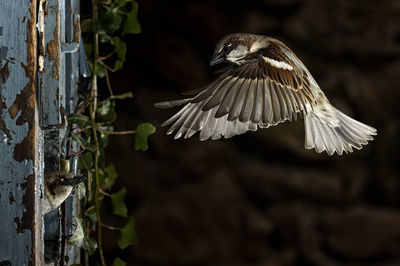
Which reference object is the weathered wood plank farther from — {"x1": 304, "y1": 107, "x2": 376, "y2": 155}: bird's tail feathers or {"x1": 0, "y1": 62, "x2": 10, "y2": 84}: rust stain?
{"x1": 304, "y1": 107, "x2": 376, "y2": 155}: bird's tail feathers

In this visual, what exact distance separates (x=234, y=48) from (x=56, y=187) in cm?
38

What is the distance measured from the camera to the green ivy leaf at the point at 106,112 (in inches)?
40.7

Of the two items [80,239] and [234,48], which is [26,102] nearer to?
[80,239]

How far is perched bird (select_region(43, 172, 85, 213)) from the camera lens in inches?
27.7

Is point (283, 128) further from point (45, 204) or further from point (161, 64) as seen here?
point (45, 204)

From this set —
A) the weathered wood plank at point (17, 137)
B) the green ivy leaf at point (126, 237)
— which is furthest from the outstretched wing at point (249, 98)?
the weathered wood plank at point (17, 137)

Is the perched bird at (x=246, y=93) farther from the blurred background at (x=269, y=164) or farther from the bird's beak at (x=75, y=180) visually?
the blurred background at (x=269, y=164)

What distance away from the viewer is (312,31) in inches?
77.9

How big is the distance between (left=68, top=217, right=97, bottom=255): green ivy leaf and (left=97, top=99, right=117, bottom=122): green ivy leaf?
9.8 inches

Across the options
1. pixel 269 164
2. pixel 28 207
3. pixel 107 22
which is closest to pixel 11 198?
pixel 28 207

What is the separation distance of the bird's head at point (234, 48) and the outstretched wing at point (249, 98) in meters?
0.01

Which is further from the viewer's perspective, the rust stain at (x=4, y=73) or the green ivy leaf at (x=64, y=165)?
the green ivy leaf at (x=64, y=165)

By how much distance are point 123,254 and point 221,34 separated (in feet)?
2.47

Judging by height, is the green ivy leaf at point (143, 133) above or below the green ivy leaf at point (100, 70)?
below
